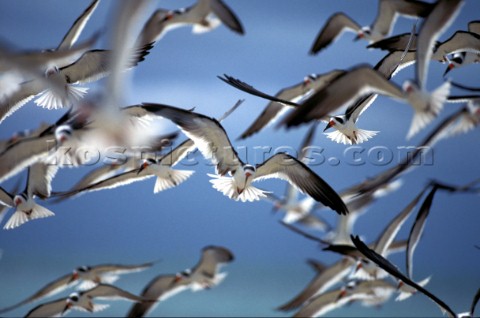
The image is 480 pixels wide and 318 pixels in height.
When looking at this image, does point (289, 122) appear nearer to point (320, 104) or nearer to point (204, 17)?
point (320, 104)

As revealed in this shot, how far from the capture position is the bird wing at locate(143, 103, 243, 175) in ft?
9.39

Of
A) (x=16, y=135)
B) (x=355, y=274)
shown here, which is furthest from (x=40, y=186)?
(x=355, y=274)

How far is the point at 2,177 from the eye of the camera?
318 centimetres

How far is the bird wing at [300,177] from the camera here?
9.78 ft

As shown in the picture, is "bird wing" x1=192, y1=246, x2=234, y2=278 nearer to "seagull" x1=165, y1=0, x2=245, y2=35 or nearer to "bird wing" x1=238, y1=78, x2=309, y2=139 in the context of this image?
"bird wing" x1=238, y1=78, x2=309, y2=139

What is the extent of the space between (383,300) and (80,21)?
91.7 inches

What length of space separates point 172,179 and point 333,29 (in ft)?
5.05

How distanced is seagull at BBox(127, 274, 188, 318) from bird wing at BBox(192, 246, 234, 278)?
15 cm

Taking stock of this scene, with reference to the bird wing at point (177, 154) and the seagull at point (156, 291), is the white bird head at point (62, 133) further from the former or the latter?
the seagull at point (156, 291)

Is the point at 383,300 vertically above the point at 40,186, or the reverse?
the point at 40,186

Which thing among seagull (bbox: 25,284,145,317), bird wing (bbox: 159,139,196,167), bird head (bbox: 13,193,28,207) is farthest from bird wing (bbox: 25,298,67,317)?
bird wing (bbox: 159,139,196,167)

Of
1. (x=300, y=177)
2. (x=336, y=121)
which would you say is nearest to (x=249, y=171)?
(x=300, y=177)

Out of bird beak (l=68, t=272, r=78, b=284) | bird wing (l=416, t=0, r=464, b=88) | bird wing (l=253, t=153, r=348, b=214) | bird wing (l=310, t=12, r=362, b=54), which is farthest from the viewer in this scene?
bird wing (l=310, t=12, r=362, b=54)

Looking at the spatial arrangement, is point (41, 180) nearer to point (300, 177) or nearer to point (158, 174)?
point (158, 174)
